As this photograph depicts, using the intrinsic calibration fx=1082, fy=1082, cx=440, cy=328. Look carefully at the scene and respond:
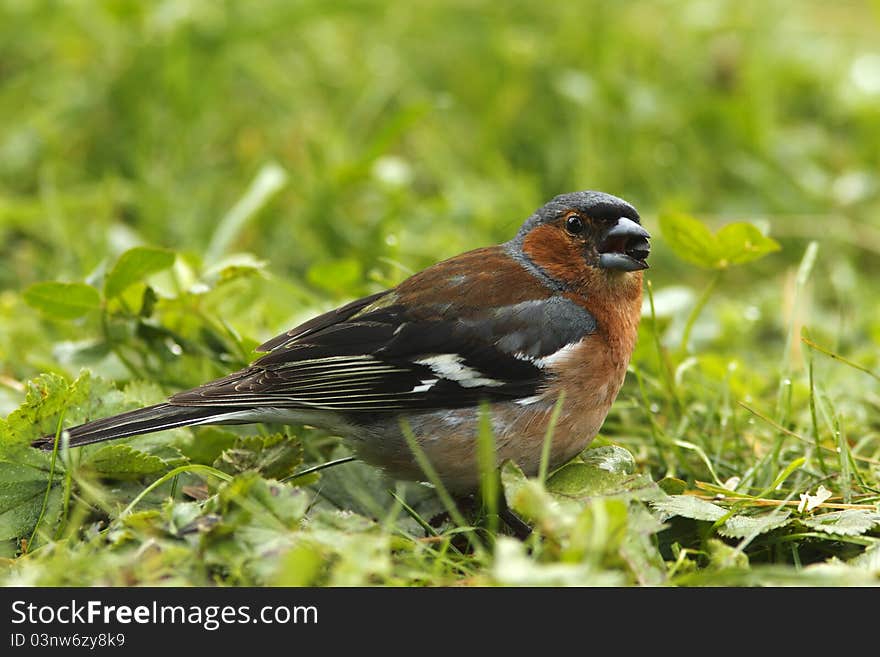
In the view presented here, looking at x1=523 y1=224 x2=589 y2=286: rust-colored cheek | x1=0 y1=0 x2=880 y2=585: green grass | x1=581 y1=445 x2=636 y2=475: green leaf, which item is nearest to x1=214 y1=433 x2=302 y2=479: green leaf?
x1=0 y1=0 x2=880 y2=585: green grass

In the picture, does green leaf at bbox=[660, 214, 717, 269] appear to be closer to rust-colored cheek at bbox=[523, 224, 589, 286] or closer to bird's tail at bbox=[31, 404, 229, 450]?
rust-colored cheek at bbox=[523, 224, 589, 286]

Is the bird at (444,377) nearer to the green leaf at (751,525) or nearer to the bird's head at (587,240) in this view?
the bird's head at (587,240)

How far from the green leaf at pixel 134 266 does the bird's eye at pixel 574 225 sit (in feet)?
4.35

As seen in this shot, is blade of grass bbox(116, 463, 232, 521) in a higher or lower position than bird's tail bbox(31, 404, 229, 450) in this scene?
lower

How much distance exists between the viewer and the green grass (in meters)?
2.70

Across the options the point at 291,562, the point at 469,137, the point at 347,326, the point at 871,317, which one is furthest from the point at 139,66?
the point at 291,562

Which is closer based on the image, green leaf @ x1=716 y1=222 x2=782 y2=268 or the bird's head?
Answer: the bird's head

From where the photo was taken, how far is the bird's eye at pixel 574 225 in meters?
3.62

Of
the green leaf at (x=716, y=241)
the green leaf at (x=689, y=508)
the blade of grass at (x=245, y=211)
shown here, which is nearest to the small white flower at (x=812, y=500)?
the green leaf at (x=689, y=508)

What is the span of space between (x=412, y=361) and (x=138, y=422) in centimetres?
81
